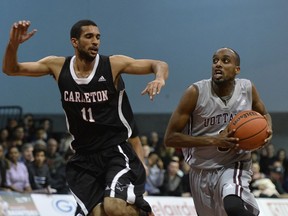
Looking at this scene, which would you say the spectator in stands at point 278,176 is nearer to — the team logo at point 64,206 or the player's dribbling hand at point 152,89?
the team logo at point 64,206

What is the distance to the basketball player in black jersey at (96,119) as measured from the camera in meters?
5.56

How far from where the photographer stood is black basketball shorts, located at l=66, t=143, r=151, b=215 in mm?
5523

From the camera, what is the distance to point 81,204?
561 cm

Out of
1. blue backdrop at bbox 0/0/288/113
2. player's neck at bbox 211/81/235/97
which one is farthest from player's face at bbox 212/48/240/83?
blue backdrop at bbox 0/0/288/113

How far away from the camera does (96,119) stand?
220 inches

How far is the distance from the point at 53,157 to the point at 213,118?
598cm

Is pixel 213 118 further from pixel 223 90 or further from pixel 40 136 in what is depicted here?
pixel 40 136

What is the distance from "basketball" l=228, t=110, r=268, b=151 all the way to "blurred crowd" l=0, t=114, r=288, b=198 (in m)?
4.82

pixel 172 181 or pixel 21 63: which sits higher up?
pixel 21 63

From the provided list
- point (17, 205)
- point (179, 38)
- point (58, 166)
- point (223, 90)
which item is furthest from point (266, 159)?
point (223, 90)

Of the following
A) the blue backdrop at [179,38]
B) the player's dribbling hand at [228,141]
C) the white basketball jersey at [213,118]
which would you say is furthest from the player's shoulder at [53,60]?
the blue backdrop at [179,38]

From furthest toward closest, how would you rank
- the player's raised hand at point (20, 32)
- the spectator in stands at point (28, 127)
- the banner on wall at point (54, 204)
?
the spectator in stands at point (28, 127) → the banner on wall at point (54, 204) → the player's raised hand at point (20, 32)

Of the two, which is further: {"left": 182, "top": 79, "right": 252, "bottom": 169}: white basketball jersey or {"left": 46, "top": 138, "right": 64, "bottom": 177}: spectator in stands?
{"left": 46, "top": 138, "right": 64, "bottom": 177}: spectator in stands

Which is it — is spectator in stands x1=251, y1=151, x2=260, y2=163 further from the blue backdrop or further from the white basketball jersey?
the white basketball jersey
